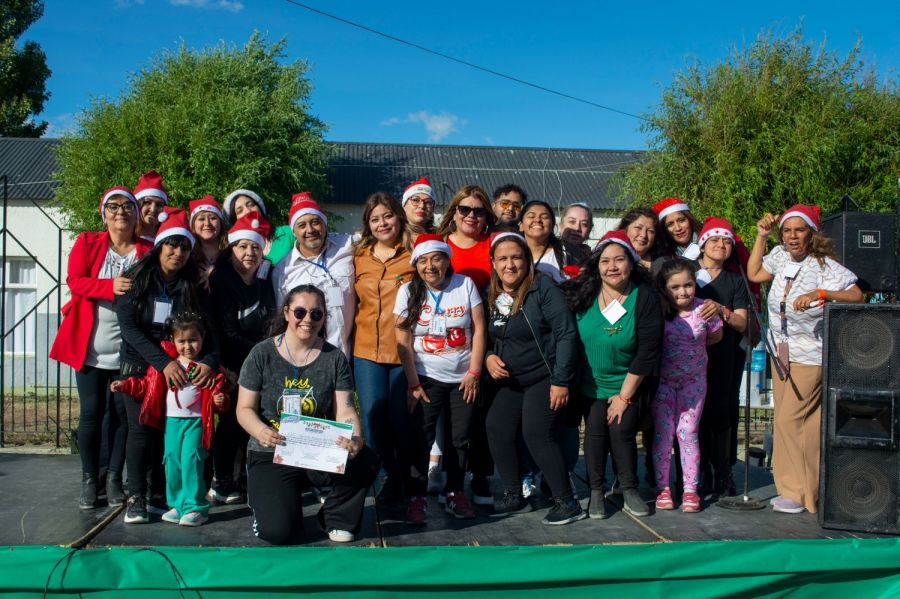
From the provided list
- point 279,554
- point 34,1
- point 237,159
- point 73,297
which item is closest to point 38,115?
point 34,1

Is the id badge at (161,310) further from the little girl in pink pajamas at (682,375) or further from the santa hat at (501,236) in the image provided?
the little girl in pink pajamas at (682,375)

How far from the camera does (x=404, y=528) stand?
3939 mm

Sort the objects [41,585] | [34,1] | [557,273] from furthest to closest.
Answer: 1. [34,1]
2. [557,273]
3. [41,585]

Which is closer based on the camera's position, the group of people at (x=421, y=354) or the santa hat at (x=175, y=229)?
the group of people at (x=421, y=354)

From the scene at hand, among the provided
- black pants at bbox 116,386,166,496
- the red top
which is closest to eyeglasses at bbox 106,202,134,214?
black pants at bbox 116,386,166,496

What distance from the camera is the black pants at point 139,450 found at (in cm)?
396

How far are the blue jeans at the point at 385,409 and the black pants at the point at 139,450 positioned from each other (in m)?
1.07

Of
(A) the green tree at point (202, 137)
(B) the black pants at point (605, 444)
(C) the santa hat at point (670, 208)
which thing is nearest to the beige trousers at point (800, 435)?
(B) the black pants at point (605, 444)

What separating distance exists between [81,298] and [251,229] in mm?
964

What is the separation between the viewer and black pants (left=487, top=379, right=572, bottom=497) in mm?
4086

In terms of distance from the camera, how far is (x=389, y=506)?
169 inches

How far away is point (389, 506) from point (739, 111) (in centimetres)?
875

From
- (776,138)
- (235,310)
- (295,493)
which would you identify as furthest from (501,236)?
(776,138)

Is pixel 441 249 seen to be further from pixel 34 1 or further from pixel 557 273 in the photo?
pixel 34 1
